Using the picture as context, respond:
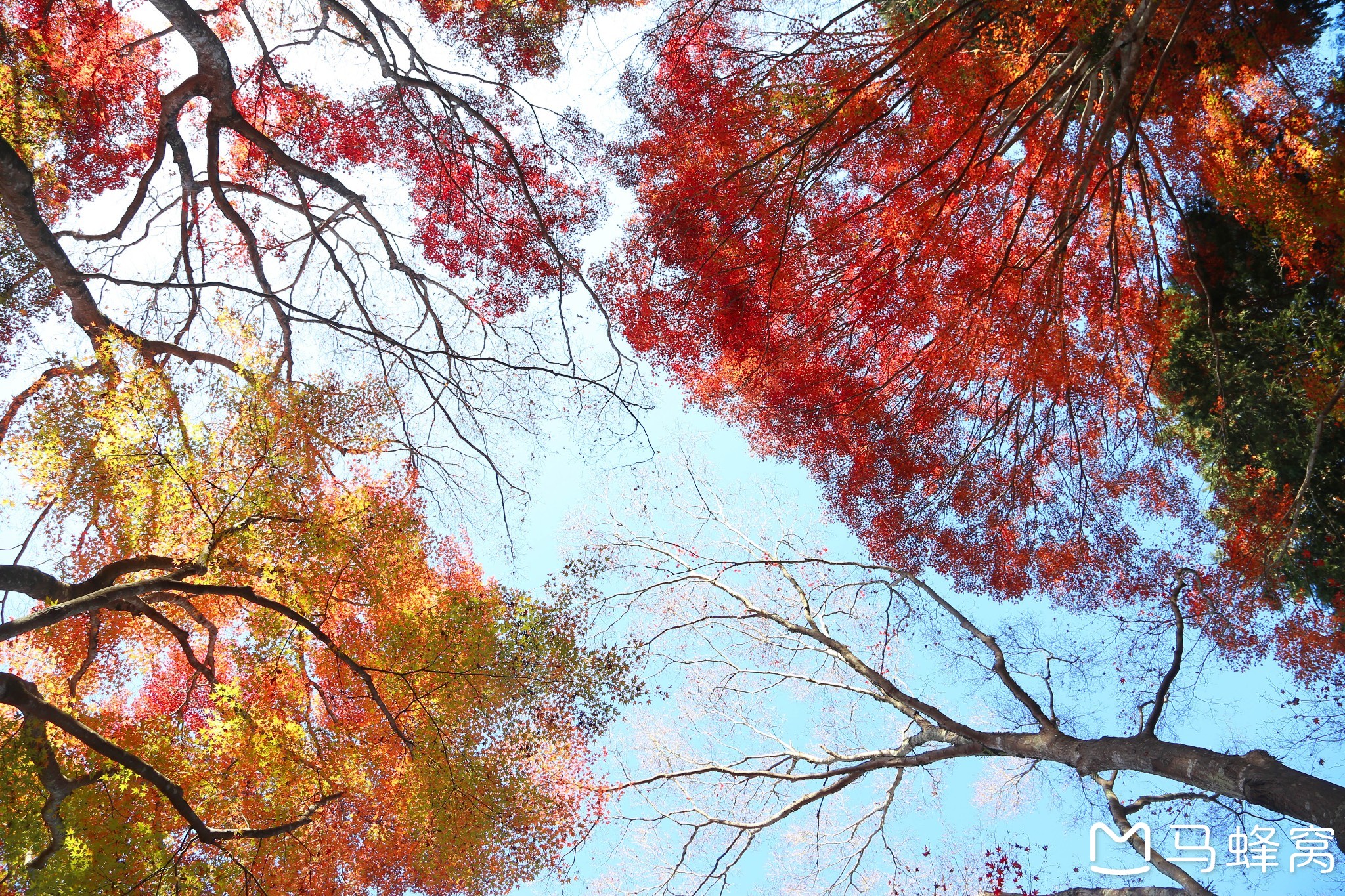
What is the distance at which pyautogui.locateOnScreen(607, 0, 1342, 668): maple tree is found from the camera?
235 inches

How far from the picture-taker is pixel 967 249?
25.1ft

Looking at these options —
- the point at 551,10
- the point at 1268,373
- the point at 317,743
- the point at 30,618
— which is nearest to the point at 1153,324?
the point at 1268,373

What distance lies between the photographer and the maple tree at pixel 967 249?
19.6 ft

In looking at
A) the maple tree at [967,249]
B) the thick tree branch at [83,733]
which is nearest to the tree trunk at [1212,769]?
the maple tree at [967,249]

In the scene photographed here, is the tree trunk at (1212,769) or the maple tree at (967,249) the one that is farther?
the maple tree at (967,249)

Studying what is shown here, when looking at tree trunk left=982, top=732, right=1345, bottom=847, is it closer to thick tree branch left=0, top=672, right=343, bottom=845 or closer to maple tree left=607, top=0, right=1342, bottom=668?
maple tree left=607, top=0, right=1342, bottom=668

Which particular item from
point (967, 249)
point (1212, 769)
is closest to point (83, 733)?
point (1212, 769)

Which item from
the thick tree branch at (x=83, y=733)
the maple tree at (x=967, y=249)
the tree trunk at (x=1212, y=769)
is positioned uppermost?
the maple tree at (x=967, y=249)

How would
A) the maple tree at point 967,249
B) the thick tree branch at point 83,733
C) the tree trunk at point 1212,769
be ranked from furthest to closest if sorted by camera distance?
the maple tree at point 967,249 → the thick tree branch at point 83,733 → the tree trunk at point 1212,769

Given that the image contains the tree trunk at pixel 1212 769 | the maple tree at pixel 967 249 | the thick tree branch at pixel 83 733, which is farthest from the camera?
the maple tree at pixel 967 249

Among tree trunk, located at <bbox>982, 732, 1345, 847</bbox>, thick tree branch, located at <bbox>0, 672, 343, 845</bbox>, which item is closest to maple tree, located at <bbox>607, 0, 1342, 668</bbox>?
tree trunk, located at <bbox>982, 732, 1345, 847</bbox>

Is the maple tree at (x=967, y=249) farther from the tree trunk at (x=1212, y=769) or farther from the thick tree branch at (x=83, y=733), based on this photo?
the thick tree branch at (x=83, y=733)

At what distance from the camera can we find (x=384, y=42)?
260 inches

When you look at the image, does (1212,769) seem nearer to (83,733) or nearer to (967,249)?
(967,249)
